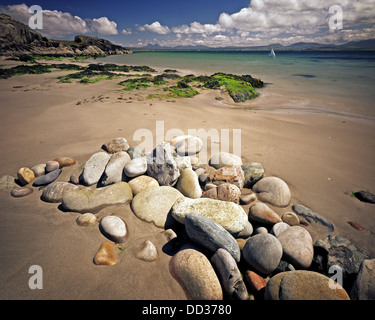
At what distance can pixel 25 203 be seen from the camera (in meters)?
3.13

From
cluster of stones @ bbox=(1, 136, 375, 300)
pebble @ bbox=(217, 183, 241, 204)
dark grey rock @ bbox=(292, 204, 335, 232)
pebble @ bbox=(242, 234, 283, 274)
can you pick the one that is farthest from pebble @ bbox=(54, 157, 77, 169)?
dark grey rock @ bbox=(292, 204, 335, 232)

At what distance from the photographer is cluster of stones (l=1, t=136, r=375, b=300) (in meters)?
2.08

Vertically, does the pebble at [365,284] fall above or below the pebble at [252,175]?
below

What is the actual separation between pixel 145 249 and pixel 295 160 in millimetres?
4168

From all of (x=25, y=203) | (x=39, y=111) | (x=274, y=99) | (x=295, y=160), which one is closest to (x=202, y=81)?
(x=274, y=99)

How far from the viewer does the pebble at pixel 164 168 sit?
359 centimetres

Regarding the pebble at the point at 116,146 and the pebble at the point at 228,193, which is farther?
A: the pebble at the point at 116,146

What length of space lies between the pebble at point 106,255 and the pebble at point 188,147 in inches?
108

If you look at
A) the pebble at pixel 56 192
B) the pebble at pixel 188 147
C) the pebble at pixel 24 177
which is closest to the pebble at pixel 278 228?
the pebble at pixel 188 147

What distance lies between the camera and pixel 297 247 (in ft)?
8.09

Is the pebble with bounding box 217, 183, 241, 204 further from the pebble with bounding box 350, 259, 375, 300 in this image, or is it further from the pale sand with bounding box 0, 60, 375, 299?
the pebble with bounding box 350, 259, 375, 300

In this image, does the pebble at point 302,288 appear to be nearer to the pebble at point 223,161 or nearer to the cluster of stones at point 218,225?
the cluster of stones at point 218,225
